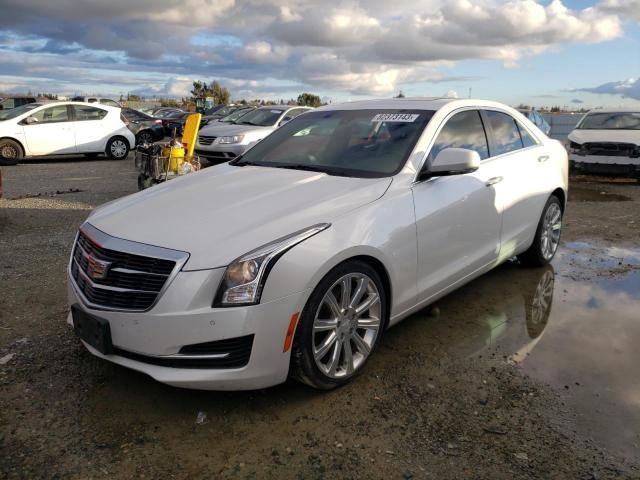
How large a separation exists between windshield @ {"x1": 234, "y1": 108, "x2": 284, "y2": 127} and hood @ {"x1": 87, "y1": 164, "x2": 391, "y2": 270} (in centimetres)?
979

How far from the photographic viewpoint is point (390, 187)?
134 inches

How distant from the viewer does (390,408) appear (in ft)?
9.89

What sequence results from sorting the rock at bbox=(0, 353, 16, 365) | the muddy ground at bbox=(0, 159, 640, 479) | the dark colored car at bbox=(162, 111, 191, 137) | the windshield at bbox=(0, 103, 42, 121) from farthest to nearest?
the dark colored car at bbox=(162, 111, 191, 137) < the windshield at bbox=(0, 103, 42, 121) < the rock at bbox=(0, 353, 16, 365) < the muddy ground at bbox=(0, 159, 640, 479)

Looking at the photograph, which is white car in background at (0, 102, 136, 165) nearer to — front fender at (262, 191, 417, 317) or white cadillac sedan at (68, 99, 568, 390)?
white cadillac sedan at (68, 99, 568, 390)

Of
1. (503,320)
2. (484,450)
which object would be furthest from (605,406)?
(503,320)

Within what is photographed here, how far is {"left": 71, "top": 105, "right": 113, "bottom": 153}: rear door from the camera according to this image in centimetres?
1434

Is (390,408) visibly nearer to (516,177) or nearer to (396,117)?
(396,117)

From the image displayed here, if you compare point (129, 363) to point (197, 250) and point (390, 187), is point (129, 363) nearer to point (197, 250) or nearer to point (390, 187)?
point (197, 250)

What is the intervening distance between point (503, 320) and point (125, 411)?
2770mm

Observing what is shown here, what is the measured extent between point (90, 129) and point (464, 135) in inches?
503

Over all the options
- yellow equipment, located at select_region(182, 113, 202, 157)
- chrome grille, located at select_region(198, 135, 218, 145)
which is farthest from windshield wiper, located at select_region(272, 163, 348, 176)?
chrome grille, located at select_region(198, 135, 218, 145)

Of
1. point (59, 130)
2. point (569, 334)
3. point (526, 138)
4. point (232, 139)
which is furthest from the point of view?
point (59, 130)

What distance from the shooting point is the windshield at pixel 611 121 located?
1222cm

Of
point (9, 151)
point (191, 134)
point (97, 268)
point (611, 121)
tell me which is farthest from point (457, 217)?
point (9, 151)
